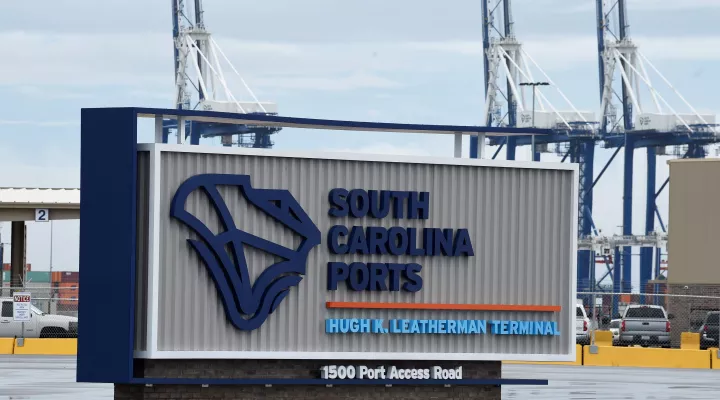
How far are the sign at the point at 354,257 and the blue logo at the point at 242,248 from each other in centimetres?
2

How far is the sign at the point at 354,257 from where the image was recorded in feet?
54.9

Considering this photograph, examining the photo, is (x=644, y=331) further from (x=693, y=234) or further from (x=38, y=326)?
(x=38, y=326)

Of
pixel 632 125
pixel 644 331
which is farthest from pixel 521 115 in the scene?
pixel 644 331

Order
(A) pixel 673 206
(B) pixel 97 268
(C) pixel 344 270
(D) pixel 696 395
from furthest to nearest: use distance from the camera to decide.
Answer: (A) pixel 673 206
(D) pixel 696 395
(C) pixel 344 270
(B) pixel 97 268

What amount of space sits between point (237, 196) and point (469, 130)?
9.82 feet

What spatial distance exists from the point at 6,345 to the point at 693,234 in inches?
1046

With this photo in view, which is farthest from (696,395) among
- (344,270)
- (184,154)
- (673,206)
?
(673,206)

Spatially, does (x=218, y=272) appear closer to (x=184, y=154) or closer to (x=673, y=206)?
(x=184, y=154)

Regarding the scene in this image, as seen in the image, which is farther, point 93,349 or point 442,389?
point 442,389

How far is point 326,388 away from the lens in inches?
703

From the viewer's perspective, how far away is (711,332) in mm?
43125

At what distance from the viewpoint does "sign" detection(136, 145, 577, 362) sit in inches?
659

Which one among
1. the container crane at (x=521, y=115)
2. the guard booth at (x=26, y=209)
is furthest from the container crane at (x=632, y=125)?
the guard booth at (x=26, y=209)

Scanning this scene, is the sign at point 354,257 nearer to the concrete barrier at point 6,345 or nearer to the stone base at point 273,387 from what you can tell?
the stone base at point 273,387
